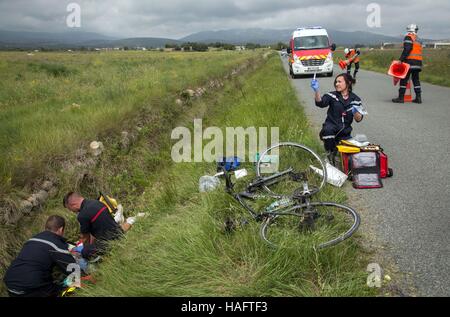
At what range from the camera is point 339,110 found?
206 inches

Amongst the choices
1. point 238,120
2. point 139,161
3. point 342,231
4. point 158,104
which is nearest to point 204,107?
point 158,104

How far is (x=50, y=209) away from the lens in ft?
18.5

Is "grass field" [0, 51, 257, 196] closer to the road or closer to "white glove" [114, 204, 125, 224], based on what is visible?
"white glove" [114, 204, 125, 224]

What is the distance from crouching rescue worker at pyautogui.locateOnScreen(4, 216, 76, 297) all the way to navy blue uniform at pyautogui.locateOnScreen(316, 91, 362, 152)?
157 inches

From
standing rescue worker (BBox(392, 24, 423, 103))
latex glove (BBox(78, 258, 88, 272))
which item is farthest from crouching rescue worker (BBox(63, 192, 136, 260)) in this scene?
standing rescue worker (BBox(392, 24, 423, 103))

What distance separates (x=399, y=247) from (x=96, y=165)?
580 centimetres

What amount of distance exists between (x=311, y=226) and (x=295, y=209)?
11.0 inches

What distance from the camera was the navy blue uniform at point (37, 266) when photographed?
3836 millimetres

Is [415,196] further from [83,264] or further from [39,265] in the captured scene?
[39,265]

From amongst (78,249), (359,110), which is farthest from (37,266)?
(359,110)

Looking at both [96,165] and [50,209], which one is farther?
[96,165]

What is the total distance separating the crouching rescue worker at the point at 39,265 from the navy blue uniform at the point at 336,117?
399 centimetres
